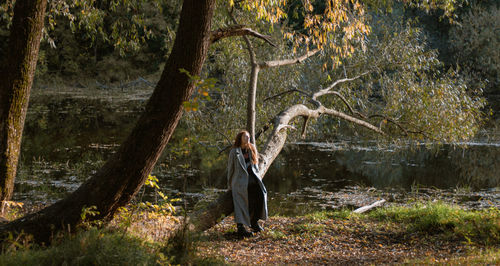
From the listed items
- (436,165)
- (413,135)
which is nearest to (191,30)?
(413,135)

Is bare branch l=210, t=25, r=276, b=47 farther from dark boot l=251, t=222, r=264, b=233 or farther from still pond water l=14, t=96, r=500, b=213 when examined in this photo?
still pond water l=14, t=96, r=500, b=213

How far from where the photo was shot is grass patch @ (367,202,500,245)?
696 centimetres

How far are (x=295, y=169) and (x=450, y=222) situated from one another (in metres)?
7.30

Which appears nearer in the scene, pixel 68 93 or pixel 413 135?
pixel 413 135

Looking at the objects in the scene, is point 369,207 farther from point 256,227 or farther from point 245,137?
point 245,137

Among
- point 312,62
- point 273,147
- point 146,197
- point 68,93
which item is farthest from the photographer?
point 68,93

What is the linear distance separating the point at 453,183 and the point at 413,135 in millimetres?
3266

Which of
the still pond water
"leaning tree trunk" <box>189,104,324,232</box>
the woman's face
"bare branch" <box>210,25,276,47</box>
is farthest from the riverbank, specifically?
the still pond water

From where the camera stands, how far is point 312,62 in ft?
48.6

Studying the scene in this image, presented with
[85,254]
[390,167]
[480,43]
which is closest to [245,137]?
[85,254]

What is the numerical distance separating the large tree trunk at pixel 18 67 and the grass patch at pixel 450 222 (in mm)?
6130

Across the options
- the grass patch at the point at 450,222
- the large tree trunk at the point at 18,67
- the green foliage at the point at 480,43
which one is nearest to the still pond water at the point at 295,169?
the grass patch at the point at 450,222

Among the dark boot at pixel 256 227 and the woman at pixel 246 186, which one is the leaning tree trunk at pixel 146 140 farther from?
the dark boot at pixel 256 227

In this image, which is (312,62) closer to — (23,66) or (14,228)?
(23,66)
